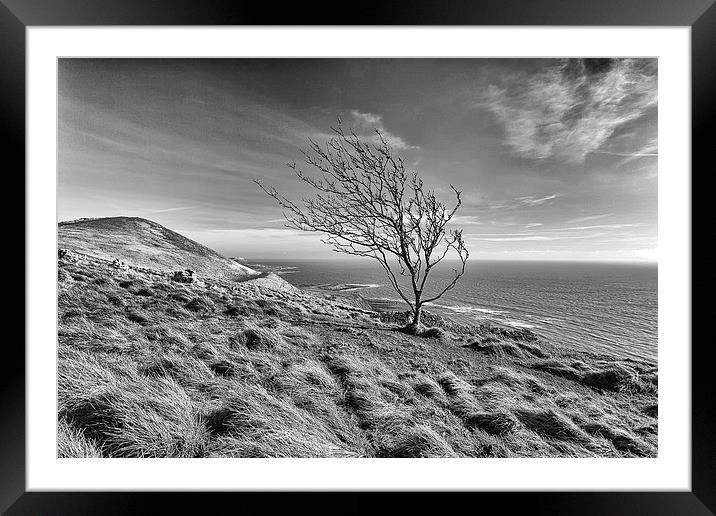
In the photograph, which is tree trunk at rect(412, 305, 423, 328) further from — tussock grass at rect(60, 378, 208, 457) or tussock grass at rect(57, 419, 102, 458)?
tussock grass at rect(57, 419, 102, 458)

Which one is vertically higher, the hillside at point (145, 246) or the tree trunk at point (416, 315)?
the hillside at point (145, 246)

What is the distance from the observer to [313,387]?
5.86 ft

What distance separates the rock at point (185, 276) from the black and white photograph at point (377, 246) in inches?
12.9

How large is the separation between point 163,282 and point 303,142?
222 cm

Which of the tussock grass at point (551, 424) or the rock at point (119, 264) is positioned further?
the rock at point (119, 264)

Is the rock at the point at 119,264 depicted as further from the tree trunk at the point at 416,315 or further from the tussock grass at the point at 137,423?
the tree trunk at the point at 416,315

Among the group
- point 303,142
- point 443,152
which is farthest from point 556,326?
point 303,142

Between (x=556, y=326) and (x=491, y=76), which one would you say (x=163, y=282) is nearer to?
(x=491, y=76)

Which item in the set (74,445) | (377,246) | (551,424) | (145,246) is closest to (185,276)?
(145,246)
